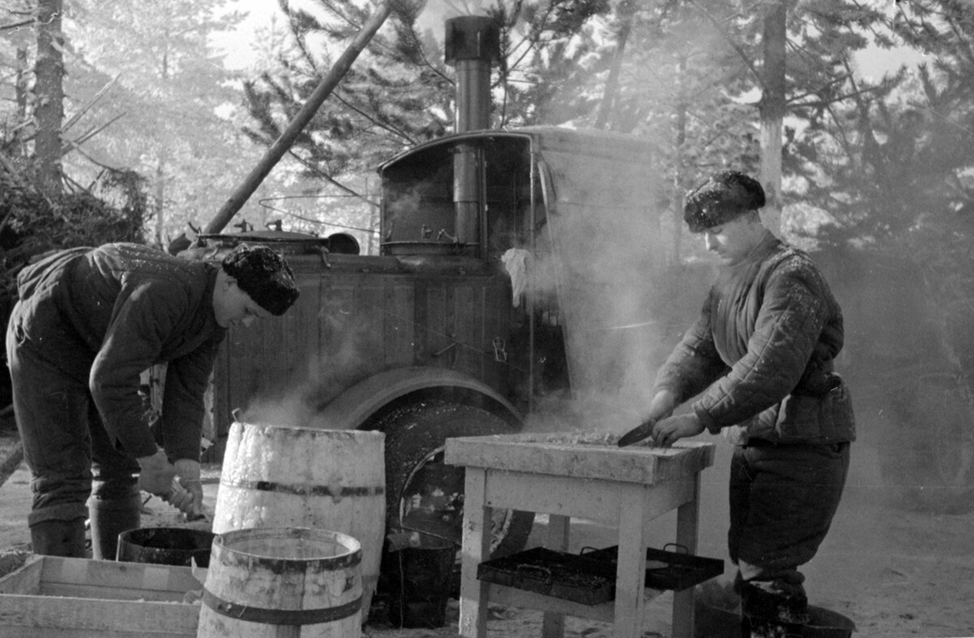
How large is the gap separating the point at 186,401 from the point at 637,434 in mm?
1998

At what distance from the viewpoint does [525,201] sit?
6203 millimetres

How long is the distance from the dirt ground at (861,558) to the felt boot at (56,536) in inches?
10.5

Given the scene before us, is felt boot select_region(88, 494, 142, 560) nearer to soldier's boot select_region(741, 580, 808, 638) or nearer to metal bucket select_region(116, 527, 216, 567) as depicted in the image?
metal bucket select_region(116, 527, 216, 567)

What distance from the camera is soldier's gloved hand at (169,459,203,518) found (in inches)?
147

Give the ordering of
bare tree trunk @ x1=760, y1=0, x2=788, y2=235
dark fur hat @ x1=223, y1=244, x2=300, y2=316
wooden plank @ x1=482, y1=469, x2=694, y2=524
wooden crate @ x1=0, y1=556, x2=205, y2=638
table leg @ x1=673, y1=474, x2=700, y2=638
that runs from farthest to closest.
Result: 1. bare tree trunk @ x1=760, y1=0, x2=788, y2=235
2. table leg @ x1=673, y1=474, x2=700, y2=638
3. dark fur hat @ x1=223, y1=244, x2=300, y2=316
4. wooden plank @ x1=482, y1=469, x2=694, y2=524
5. wooden crate @ x1=0, y1=556, x2=205, y2=638

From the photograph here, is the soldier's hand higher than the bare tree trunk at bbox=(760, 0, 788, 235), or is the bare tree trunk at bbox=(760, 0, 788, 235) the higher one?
the bare tree trunk at bbox=(760, 0, 788, 235)

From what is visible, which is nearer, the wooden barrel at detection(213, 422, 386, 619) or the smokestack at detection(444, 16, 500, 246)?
the wooden barrel at detection(213, 422, 386, 619)

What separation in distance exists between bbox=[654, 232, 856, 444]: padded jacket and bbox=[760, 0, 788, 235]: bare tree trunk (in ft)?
21.5

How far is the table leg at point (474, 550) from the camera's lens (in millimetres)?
3438

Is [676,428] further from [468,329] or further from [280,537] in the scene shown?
[468,329]

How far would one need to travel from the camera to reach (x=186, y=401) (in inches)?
162

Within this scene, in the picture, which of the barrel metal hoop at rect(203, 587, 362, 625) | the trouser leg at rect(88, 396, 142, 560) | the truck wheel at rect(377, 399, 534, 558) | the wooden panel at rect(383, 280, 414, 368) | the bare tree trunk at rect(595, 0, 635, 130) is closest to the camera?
the barrel metal hoop at rect(203, 587, 362, 625)

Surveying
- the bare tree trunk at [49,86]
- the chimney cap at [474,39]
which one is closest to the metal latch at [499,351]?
the chimney cap at [474,39]

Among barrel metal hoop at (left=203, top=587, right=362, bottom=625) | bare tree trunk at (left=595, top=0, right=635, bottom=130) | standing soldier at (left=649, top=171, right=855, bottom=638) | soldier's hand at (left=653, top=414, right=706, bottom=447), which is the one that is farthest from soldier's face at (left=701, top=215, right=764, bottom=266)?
bare tree trunk at (left=595, top=0, right=635, bottom=130)
